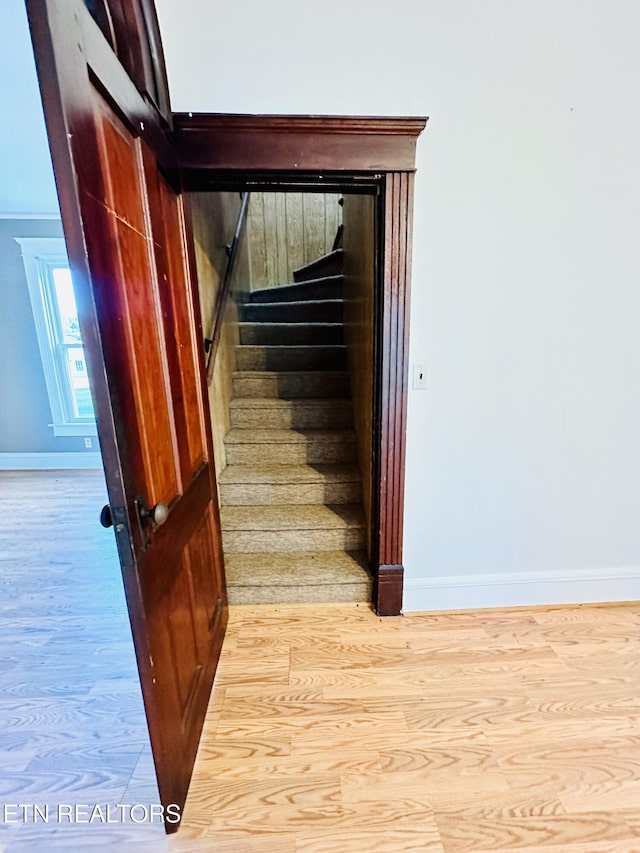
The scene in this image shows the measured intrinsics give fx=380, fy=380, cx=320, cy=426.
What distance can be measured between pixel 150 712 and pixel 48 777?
Answer: 26.9 inches

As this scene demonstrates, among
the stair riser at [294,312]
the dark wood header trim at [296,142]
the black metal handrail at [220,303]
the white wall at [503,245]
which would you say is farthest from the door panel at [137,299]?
the stair riser at [294,312]

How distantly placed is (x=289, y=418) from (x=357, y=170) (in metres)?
1.48

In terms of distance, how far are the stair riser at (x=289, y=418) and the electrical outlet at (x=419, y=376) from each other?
3.06 ft

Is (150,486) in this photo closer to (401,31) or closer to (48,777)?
(48,777)

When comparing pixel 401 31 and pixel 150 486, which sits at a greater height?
pixel 401 31

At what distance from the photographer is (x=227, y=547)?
205cm

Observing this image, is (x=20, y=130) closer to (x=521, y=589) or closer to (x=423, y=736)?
(x=423, y=736)

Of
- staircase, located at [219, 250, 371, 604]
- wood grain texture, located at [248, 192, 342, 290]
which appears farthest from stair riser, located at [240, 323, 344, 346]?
wood grain texture, located at [248, 192, 342, 290]

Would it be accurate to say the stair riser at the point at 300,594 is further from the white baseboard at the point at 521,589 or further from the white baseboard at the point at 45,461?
the white baseboard at the point at 45,461

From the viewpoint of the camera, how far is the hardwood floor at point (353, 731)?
105cm

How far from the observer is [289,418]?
2.55m

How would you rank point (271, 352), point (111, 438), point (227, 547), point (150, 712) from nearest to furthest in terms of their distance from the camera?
1. point (111, 438)
2. point (150, 712)
3. point (227, 547)
4. point (271, 352)

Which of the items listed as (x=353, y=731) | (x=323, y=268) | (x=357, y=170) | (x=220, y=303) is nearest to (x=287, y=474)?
(x=220, y=303)

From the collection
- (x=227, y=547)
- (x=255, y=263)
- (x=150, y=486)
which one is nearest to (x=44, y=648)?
(x=227, y=547)
